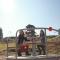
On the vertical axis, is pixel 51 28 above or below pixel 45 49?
above

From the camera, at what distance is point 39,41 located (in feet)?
36.5

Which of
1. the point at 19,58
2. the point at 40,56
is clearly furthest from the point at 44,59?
the point at 19,58

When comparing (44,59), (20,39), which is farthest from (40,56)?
(20,39)

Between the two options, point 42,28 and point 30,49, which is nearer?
point 42,28

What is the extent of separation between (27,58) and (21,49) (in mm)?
669

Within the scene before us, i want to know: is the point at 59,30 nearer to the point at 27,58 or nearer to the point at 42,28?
the point at 42,28

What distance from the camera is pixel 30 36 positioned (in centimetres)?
1113

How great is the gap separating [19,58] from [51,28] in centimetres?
171

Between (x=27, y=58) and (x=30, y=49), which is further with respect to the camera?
(x=30, y=49)

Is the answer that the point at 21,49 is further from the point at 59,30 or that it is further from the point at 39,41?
the point at 59,30

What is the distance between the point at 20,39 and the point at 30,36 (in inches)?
20.7

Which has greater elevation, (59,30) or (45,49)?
(59,30)

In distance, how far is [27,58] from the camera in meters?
10.8

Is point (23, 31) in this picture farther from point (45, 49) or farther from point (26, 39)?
point (45, 49)
